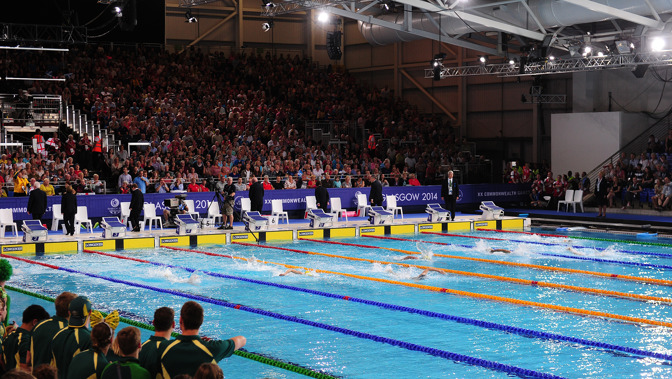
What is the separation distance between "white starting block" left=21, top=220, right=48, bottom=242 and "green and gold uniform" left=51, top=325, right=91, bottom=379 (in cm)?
1193

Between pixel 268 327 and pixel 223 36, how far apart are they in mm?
27112

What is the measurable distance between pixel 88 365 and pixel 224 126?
72.8ft

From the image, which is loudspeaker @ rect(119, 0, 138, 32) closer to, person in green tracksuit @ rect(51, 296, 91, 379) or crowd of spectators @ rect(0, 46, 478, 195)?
crowd of spectators @ rect(0, 46, 478, 195)

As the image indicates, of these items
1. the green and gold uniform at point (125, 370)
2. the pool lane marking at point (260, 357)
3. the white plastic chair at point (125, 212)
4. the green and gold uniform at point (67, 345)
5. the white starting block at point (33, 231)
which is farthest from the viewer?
the white plastic chair at point (125, 212)

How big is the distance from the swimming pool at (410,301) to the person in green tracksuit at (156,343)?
275cm

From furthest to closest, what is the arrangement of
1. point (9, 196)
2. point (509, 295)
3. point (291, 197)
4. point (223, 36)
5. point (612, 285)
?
point (223, 36), point (291, 197), point (9, 196), point (612, 285), point (509, 295)

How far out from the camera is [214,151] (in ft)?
77.5

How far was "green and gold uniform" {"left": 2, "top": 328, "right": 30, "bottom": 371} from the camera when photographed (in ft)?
15.4

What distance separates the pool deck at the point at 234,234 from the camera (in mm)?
15875

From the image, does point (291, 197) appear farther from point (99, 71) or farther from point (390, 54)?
point (390, 54)

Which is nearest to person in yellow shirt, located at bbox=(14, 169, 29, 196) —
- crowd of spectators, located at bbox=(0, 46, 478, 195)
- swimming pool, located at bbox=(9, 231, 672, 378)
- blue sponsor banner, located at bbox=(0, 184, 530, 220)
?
crowd of spectators, located at bbox=(0, 46, 478, 195)

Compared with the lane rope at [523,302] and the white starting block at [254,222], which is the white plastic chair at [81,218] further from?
the lane rope at [523,302]

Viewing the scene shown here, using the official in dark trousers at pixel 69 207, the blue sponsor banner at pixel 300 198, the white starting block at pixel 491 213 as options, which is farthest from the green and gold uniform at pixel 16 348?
the white starting block at pixel 491 213

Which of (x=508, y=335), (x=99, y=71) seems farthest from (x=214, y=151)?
(x=508, y=335)
